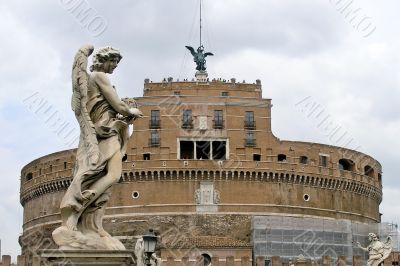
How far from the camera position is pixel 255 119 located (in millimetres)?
67375

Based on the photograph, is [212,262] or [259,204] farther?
[259,204]

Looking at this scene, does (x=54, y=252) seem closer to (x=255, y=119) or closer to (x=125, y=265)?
(x=125, y=265)

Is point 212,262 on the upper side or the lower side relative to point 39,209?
lower

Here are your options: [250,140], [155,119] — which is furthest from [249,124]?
[155,119]

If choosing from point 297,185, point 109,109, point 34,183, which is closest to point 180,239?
point 297,185

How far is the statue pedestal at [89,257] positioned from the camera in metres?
6.42

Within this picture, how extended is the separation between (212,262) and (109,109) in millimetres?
54087

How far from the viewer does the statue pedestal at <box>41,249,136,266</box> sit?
6422 millimetres

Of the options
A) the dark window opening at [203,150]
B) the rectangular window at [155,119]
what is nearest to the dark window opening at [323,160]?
the dark window opening at [203,150]

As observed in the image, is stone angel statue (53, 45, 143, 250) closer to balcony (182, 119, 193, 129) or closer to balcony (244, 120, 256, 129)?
balcony (182, 119, 193, 129)

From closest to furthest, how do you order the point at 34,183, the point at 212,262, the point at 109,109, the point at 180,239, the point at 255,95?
the point at 109,109
the point at 212,262
the point at 180,239
the point at 255,95
the point at 34,183

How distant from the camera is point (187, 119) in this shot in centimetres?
6725

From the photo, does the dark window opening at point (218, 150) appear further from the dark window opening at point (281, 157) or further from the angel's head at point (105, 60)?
the angel's head at point (105, 60)

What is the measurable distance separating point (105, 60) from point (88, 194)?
1190 millimetres
